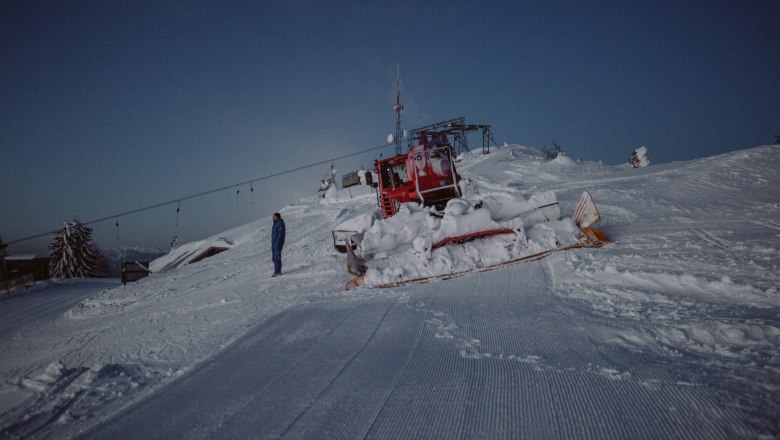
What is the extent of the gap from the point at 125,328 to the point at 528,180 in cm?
1929

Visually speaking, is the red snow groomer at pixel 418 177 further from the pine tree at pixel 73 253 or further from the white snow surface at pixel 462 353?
the pine tree at pixel 73 253

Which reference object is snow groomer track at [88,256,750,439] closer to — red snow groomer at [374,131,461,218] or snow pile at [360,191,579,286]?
snow pile at [360,191,579,286]

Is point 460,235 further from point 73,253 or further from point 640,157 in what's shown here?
point 640,157

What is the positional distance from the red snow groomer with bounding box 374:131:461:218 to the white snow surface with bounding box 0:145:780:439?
1906 millimetres

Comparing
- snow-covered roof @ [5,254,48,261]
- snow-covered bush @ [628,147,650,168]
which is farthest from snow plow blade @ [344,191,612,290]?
snow-covered roof @ [5,254,48,261]

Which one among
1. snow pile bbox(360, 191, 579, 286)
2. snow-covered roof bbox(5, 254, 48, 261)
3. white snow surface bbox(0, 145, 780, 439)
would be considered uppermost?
snow-covered roof bbox(5, 254, 48, 261)

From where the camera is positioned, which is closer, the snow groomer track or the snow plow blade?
the snow groomer track

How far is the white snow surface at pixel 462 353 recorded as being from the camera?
5.39ft

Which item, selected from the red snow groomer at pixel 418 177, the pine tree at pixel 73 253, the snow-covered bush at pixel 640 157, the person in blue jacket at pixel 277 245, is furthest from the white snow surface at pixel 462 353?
the snow-covered bush at pixel 640 157

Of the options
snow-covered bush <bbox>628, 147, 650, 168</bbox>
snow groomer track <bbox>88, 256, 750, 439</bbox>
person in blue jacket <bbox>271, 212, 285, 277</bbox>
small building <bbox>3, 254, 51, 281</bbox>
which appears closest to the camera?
snow groomer track <bbox>88, 256, 750, 439</bbox>

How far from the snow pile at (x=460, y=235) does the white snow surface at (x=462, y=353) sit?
4cm

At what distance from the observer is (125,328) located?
5.27 metres

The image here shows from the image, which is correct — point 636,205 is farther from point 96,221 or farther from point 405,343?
point 96,221

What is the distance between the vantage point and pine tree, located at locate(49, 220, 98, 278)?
3444 cm
